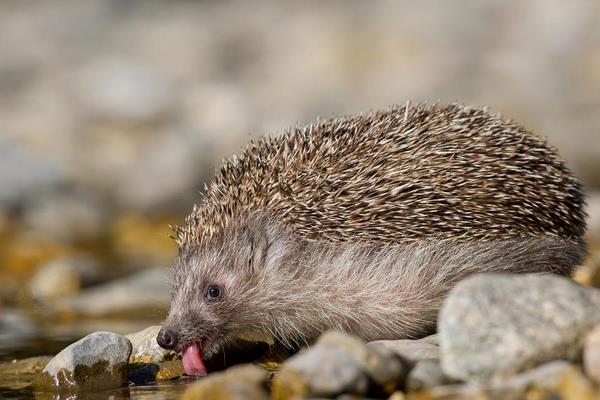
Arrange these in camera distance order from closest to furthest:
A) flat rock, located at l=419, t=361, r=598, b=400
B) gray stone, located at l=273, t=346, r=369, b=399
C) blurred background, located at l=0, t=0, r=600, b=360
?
flat rock, located at l=419, t=361, r=598, b=400 < gray stone, located at l=273, t=346, r=369, b=399 < blurred background, located at l=0, t=0, r=600, b=360

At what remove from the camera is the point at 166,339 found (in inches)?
306

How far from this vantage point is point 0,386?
8023 mm

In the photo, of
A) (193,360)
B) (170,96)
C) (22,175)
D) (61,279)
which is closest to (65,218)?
(22,175)

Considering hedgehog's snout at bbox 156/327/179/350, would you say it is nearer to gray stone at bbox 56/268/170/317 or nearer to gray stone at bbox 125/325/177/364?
gray stone at bbox 125/325/177/364

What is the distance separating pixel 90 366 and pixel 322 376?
2.46m

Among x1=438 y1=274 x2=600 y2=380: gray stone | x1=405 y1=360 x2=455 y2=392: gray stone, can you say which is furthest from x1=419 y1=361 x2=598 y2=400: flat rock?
x1=405 y1=360 x2=455 y2=392: gray stone

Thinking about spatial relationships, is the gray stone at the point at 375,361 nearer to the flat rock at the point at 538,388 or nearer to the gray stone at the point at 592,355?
the flat rock at the point at 538,388

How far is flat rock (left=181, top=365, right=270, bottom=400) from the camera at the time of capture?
5.87m

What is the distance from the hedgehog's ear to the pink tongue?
755 mm

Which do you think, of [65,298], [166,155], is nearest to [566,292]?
[65,298]

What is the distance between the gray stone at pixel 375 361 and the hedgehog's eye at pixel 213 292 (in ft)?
6.67

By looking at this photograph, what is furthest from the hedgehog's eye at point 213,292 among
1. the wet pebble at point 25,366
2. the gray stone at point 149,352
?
the wet pebble at point 25,366

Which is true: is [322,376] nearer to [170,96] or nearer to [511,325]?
[511,325]

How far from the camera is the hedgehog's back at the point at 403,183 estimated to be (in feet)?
25.2
